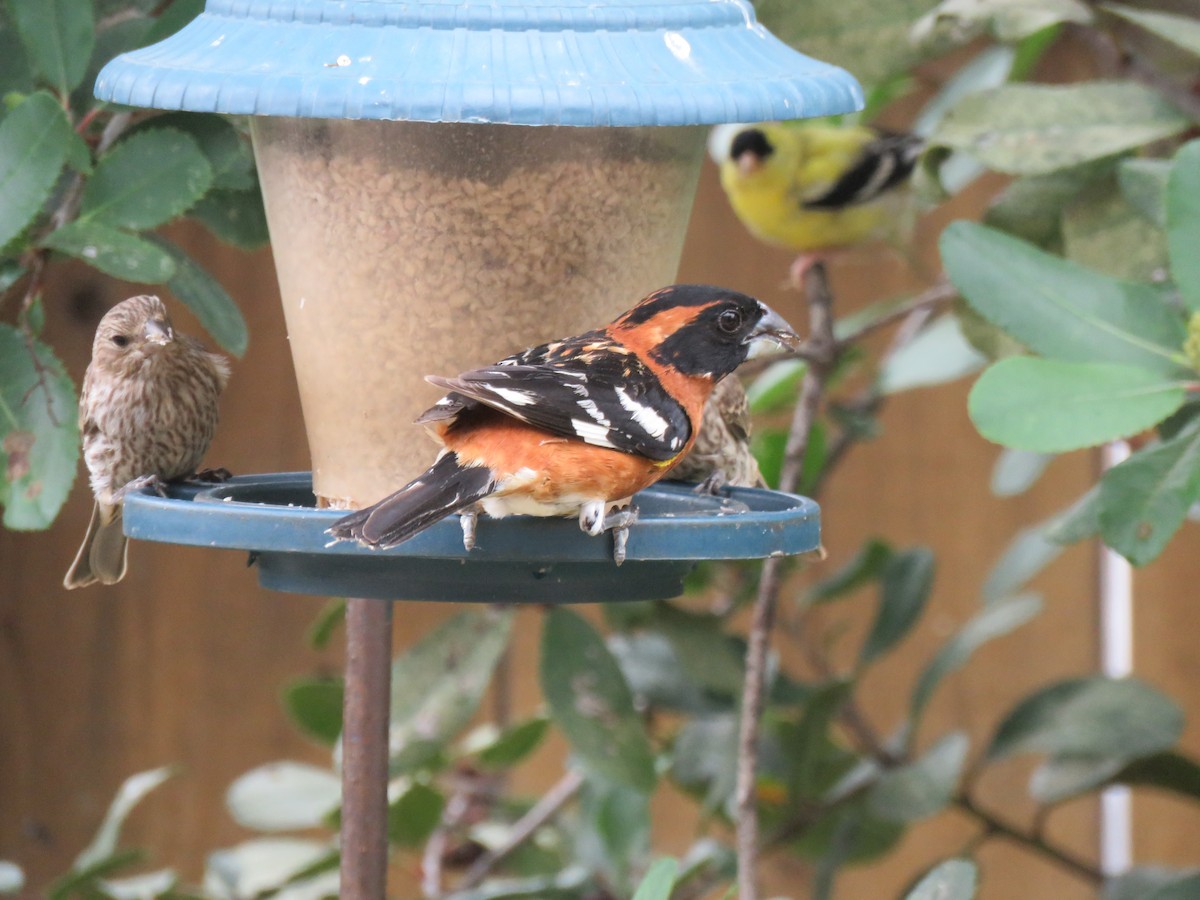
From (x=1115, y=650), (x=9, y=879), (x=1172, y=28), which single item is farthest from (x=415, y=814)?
(x=1115, y=650)

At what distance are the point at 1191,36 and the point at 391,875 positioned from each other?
3.36 metres

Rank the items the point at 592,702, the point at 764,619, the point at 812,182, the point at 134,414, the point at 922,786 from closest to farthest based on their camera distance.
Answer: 1. the point at 134,414
2. the point at 764,619
3. the point at 592,702
4. the point at 922,786
5. the point at 812,182

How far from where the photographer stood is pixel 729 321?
2.49 m

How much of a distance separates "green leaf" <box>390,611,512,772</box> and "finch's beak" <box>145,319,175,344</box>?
83cm

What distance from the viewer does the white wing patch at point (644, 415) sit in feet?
7.38

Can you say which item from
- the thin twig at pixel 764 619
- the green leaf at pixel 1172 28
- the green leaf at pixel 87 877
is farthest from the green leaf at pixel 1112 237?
the green leaf at pixel 87 877

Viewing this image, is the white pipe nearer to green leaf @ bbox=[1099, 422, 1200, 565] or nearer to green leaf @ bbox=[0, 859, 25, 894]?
green leaf @ bbox=[1099, 422, 1200, 565]

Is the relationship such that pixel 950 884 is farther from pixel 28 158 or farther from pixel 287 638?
pixel 287 638

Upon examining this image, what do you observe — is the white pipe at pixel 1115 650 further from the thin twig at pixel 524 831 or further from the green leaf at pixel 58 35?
Answer: the green leaf at pixel 58 35

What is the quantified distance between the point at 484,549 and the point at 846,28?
167 centimetres

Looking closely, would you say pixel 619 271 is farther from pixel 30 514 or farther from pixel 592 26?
pixel 30 514

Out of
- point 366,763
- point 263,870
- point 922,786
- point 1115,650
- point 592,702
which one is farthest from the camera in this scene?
point 1115,650

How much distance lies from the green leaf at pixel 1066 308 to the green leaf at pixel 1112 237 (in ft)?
1.79

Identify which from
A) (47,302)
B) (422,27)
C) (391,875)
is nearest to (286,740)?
(391,875)
